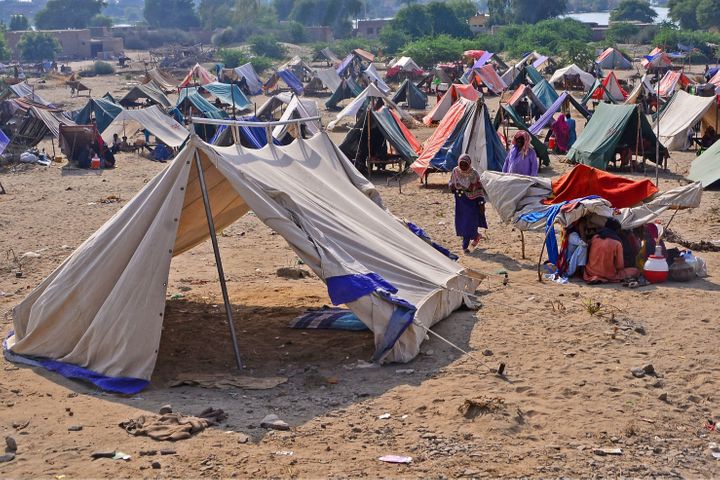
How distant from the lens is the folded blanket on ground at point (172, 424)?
5891mm

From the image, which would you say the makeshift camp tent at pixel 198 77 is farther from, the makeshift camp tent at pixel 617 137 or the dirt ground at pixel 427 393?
the dirt ground at pixel 427 393

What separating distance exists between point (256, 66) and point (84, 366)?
50.8 m

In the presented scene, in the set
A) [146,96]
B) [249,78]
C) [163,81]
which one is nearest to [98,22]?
[163,81]

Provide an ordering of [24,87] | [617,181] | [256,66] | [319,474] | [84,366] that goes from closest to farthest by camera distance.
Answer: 1. [319,474]
2. [84,366]
3. [617,181]
4. [24,87]
5. [256,66]

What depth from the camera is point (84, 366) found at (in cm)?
713

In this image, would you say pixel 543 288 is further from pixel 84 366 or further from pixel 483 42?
pixel 483 42

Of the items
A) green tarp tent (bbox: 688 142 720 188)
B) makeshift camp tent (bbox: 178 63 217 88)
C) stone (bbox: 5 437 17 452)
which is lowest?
stone (bbox: 5 437 17 452)

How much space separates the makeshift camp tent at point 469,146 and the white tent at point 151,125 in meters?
7.32

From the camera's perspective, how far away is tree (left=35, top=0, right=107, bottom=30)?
314ft

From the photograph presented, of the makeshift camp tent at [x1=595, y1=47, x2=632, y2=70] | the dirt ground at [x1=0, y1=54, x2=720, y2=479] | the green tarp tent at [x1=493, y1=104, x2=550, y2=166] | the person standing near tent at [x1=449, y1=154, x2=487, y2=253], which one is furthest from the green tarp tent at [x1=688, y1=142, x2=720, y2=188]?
the makeshift camp tent at [x1=595, y1=47, x2=632, y2=70]

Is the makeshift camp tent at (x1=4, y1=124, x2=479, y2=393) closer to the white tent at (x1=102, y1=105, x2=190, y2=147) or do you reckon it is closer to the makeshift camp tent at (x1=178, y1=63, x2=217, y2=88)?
the white tent at (x1=102, y1=105, x2=190, y2=147)

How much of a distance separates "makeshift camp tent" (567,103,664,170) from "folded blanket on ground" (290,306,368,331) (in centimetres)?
990

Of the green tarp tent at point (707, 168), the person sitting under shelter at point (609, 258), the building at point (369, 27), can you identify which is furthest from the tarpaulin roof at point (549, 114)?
the building at point (369, 27)

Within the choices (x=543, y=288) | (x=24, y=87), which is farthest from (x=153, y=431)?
(x=24, y=87)
